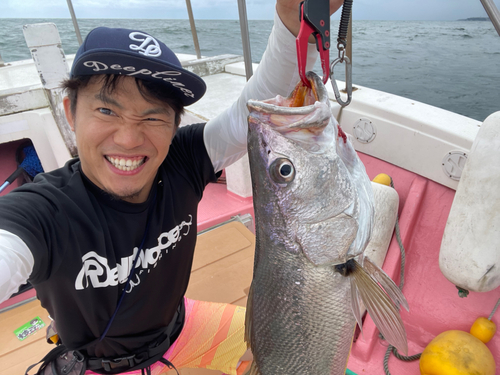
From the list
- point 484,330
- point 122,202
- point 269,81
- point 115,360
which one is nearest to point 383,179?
point 484,330

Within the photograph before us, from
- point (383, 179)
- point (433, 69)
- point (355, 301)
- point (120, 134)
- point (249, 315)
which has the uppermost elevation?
point (120, 134)

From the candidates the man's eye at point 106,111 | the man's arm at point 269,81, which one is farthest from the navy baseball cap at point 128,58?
the man's arm at point 269,81

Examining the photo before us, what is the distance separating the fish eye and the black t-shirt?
2.37 feet

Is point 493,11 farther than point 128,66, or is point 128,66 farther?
point 493,11

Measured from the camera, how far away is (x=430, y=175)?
2.58 m

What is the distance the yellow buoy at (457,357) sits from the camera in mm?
1890

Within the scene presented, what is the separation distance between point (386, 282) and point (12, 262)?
4.29 feet

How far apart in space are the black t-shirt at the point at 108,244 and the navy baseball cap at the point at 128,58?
471 mm

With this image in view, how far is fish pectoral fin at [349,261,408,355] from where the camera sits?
47.7 inches

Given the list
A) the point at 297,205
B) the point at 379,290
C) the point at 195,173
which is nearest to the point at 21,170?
the point at 195,173

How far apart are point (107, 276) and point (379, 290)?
46.2 inches

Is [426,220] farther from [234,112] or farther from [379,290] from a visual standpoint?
[234,112]

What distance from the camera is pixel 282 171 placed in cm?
120

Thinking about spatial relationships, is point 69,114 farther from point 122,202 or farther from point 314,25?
point 314,25
